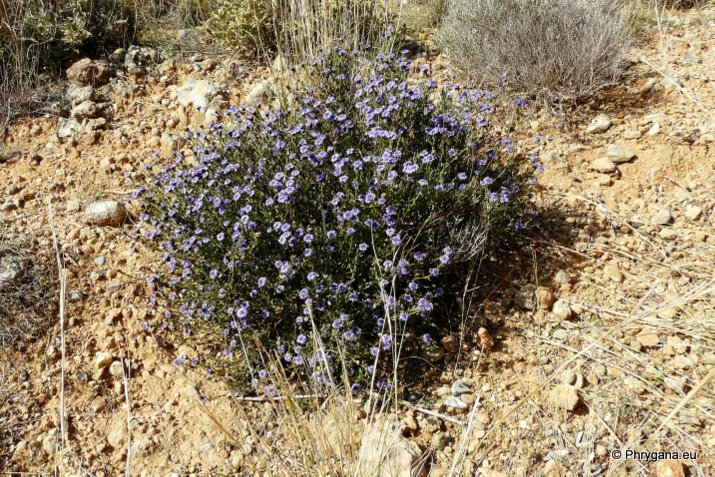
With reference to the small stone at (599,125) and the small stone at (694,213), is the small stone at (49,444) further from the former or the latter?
the small stone at (599,125)

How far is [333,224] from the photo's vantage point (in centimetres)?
289

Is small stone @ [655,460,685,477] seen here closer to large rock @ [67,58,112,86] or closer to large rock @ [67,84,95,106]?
large rock @ [67,84,95,106]

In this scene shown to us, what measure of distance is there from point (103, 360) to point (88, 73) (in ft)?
8.76

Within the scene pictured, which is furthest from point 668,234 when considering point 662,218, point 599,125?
point 599,125

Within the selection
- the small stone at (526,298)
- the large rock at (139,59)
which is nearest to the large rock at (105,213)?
the large rock at (139,59)

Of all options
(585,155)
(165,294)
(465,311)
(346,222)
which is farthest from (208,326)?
(585,155)

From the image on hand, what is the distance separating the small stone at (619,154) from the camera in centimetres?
374

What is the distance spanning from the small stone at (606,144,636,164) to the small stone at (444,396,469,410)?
6.49 ft

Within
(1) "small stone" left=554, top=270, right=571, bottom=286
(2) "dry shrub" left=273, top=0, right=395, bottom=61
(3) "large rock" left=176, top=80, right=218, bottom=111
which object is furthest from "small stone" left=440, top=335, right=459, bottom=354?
(3) "large rock" left=176, top=80, right=218, bottom=111

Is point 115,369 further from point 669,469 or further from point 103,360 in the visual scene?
point 669,469

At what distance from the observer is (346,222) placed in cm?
283

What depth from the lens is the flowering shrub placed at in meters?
2.73

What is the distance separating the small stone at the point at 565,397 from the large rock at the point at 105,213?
2709 mm

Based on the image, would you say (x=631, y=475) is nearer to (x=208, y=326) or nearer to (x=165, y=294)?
(x=208, y=326)
